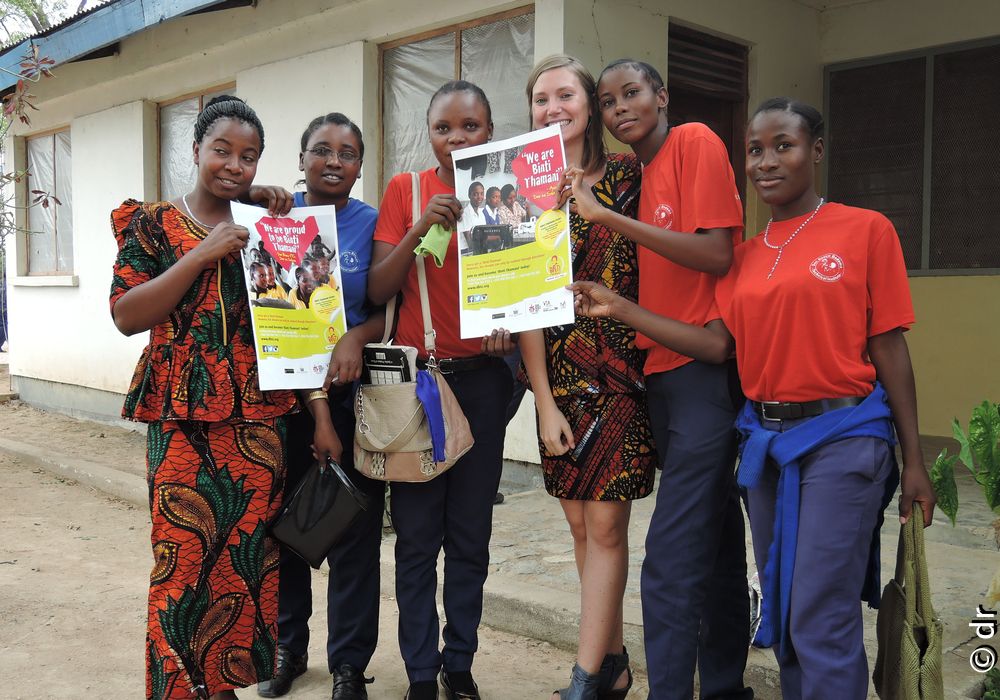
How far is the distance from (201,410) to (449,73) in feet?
14.2

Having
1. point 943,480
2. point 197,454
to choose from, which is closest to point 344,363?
point 197,454

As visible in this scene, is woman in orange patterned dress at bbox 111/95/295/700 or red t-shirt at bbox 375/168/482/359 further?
red t-shirt at bbox 375/168/482/359

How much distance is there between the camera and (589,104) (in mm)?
2627

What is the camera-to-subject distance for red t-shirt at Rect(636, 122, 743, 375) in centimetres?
243

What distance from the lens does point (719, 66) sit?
248 inches

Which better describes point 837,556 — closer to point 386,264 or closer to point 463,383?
point 463,383

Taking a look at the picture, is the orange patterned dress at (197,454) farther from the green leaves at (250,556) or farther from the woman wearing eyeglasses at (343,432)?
the woman wearing eyeglasses at (343,432)

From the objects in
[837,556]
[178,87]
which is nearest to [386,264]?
[837,556]

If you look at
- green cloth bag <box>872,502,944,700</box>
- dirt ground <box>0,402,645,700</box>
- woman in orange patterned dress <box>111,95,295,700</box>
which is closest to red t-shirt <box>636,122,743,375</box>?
green cloth bag <box>872,502,944,700</box>

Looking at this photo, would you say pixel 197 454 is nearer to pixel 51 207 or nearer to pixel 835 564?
pixel 835 564

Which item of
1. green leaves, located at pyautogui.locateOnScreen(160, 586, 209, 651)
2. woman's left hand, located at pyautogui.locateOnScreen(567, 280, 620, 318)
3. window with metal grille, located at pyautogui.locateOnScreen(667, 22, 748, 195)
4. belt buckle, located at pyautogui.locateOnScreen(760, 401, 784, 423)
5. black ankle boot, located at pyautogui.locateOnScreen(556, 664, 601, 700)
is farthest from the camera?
window with metal grille, located at pyautogui.locateOnScreen(667, 22, 748, 195)

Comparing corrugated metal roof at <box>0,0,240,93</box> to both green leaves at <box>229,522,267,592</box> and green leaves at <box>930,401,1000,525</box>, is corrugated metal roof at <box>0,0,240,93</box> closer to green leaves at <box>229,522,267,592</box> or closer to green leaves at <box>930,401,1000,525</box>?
green leaves at <box>229,522,267,592</box>

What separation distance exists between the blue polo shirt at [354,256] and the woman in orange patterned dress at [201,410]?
0.35 meters

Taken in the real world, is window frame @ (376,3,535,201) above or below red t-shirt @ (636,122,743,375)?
above
